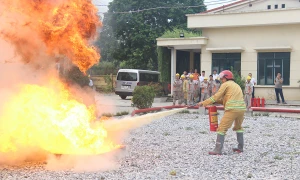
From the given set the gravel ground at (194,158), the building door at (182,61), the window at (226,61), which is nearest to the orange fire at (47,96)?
the gravel ground at (194,158)

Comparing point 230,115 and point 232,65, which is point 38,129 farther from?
point 232,65

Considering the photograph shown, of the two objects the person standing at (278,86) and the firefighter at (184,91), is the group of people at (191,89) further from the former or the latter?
the person standing at (278,86)

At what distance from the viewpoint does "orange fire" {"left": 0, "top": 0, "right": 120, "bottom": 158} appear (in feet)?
24.8

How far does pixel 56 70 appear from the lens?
8.72 meters

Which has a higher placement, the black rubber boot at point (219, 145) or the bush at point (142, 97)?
the bush at point (142, 97)

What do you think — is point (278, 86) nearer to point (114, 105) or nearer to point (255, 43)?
point (255, 43)

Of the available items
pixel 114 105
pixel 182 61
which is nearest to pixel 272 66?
pixel 182 61

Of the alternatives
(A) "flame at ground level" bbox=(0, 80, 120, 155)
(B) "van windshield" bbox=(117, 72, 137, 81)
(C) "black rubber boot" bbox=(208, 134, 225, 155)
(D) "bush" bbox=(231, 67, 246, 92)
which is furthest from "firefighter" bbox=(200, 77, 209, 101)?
(A) "flame at ground level" bbox=(0, 80, 120, 155)

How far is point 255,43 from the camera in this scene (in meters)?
24.5

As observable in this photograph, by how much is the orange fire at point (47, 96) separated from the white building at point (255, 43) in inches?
692

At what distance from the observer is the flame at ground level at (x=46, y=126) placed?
24.6 ft

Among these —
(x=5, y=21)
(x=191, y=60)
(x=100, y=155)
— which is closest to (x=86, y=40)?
(x=5, y=21)

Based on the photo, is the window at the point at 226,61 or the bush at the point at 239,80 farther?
the window at the point at 226,61

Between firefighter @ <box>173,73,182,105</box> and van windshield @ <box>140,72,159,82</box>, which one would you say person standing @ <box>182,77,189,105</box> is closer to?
firefighter @ <box>173,73,182,105</box>
